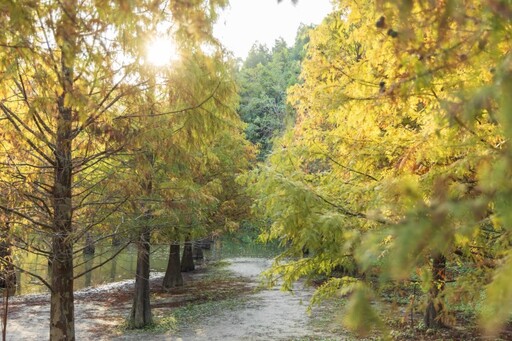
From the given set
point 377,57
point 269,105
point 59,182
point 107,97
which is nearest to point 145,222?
point 59,182

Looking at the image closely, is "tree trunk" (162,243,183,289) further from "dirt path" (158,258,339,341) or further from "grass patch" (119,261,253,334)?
"dirt path" (158,258,339,341)

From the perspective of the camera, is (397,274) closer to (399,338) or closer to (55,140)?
(55,140)

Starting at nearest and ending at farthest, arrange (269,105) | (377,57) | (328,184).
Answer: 1. (377,57)
2. (328,184)
3. (269,105)

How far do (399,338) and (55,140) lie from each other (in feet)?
25.5

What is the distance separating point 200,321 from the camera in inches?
529

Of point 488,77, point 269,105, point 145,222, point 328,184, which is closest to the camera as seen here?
point 488,77

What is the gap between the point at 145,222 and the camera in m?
7.50

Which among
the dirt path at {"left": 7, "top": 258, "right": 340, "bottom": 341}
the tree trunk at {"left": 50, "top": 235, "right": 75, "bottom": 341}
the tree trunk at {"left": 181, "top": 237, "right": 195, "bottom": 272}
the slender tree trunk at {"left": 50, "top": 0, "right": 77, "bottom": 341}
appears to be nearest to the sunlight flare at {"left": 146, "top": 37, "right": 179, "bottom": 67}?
the slender tree trunk at {"left": 50, "top": 0, "right": 77, "bottom": 341}

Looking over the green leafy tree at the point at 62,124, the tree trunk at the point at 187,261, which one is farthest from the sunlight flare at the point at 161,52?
the tree trunk at the point at 187,261

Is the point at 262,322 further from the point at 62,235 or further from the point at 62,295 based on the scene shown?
the point at 62,235

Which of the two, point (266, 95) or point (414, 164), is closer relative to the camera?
point (414, 164)

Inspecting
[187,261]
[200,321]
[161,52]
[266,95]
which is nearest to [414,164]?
[161,52]

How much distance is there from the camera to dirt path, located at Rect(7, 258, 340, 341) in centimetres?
1173

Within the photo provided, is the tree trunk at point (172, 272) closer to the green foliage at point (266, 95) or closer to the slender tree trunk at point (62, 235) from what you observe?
the slender tree trunk at point (62, 235)
